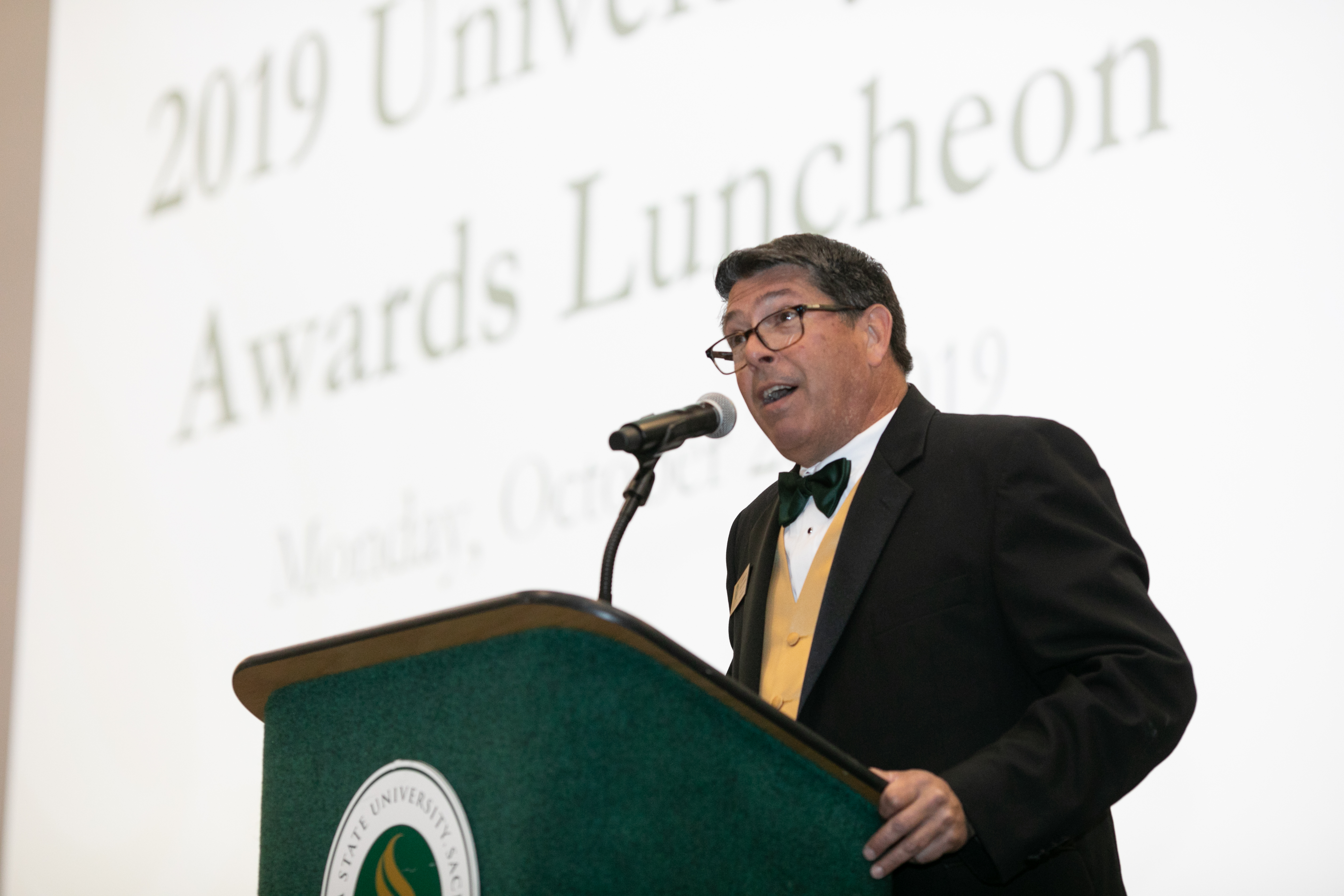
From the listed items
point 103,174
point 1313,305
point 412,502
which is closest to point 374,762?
point 1313,305

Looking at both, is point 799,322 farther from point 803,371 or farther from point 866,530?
point 866,530

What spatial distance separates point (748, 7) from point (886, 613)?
1927mm

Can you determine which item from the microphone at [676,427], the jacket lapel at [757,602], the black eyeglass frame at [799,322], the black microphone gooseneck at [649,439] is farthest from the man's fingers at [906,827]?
the black eyeglass frame at [799,322]

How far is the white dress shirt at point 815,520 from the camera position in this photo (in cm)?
192

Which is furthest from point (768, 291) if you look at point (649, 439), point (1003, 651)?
point (1003, 651)

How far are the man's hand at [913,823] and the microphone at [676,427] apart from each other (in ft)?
1.51

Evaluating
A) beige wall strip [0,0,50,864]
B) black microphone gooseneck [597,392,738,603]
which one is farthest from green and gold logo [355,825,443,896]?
beige wall strip [0,0,50,864]

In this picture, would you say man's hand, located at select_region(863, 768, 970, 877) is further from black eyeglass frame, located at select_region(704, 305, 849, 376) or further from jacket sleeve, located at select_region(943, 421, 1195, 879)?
black eyeglass frame, located at select_region(704, 305, 849, 376)

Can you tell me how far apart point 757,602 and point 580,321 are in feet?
4.66

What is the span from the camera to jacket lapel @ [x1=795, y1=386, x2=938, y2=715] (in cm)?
162

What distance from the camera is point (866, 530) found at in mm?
1686

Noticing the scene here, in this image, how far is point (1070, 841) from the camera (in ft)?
4.93

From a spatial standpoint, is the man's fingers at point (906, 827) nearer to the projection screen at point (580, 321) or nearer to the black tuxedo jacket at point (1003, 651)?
the black tuxedo jacket at point (1003, 651)

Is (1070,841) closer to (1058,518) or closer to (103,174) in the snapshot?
A: (1058,518)
